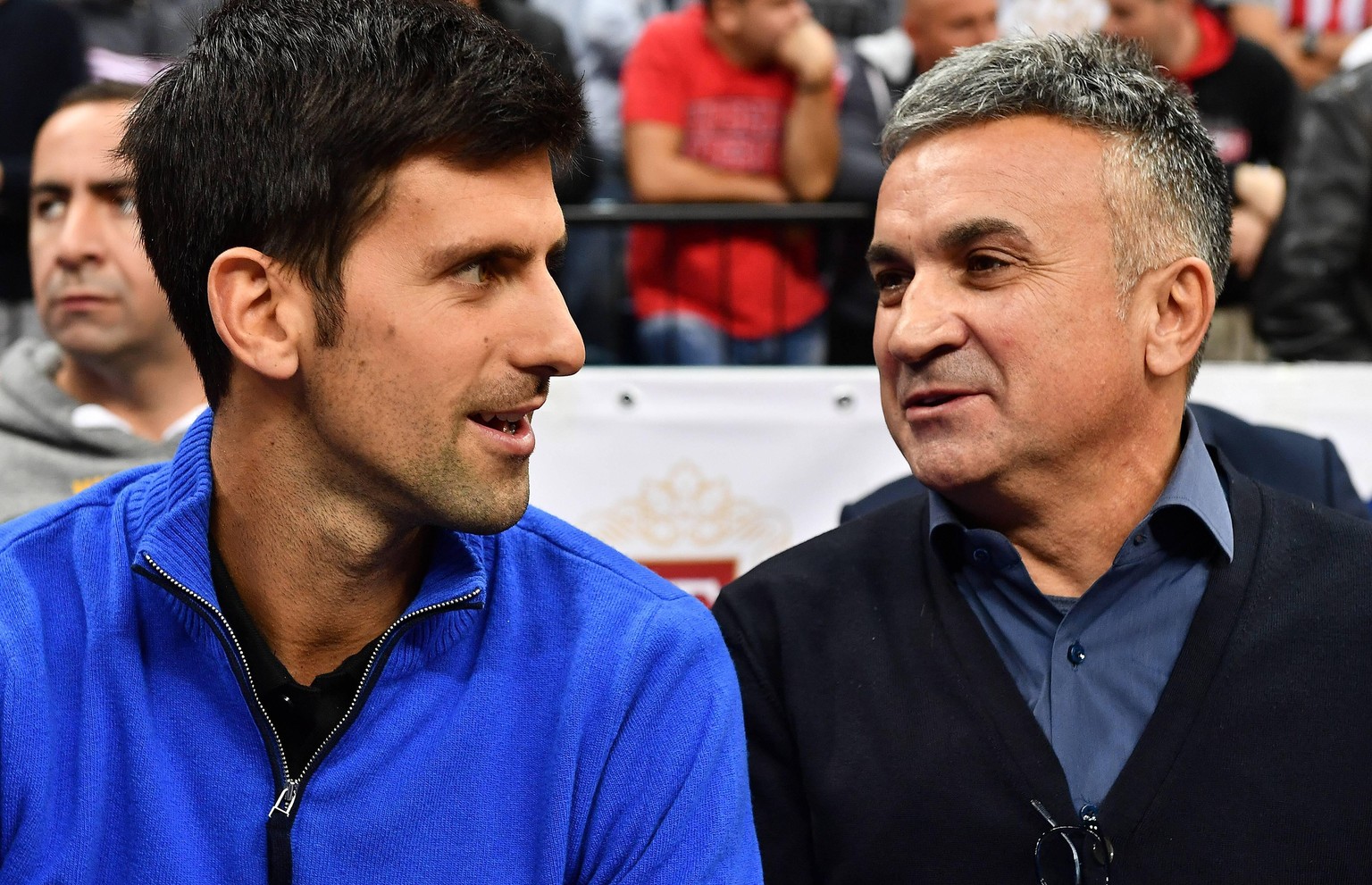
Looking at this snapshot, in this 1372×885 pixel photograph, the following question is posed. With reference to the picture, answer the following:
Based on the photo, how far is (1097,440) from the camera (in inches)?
103

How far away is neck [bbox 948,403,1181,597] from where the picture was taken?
103 inches

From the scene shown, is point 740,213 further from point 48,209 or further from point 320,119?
point 320,119

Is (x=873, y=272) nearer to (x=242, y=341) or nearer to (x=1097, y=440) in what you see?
(x=1097, y=440)

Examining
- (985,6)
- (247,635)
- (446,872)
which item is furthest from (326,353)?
(985,6)

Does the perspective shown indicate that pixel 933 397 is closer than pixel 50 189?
Yes

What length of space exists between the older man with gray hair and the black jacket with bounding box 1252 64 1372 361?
8.67 ft

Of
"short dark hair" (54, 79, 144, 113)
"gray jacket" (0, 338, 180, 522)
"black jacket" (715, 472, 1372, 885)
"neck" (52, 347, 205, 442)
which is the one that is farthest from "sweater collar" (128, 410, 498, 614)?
"short dark hair" (54, 79, 144, 113)

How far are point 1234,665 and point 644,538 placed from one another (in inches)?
79.5

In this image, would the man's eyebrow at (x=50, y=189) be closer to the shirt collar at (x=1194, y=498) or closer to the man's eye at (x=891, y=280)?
the man's eye at (x=891, y=280)

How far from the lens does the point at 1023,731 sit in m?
2.42

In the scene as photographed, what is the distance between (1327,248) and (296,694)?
4.24m

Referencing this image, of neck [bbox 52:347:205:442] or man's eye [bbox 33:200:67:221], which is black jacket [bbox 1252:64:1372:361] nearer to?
neck [bbox 52:347:205:442]

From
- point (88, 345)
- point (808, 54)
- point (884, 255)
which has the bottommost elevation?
point (88, 345)

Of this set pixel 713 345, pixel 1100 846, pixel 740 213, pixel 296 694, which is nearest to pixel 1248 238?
pixel 740 213
